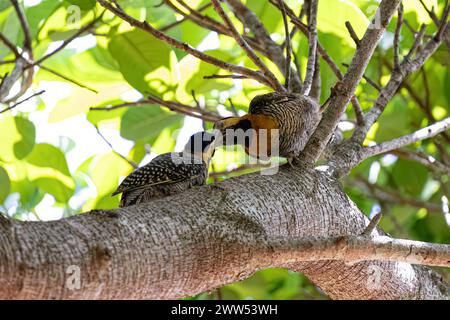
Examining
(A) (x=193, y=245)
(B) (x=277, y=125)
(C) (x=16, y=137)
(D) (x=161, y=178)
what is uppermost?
(C) (x=16, y=137)

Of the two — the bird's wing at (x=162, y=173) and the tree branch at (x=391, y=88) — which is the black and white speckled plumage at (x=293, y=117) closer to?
the tree branch at (x=391, y=88)

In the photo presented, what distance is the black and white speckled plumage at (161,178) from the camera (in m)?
2.96

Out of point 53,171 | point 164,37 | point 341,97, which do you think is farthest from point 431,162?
point 53,171

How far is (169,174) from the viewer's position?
10.3 ft

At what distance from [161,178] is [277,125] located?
0.61 metres

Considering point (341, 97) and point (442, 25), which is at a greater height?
point (442, 25)

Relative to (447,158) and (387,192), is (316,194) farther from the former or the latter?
(387,192)

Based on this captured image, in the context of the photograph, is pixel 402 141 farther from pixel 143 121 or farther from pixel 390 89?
pixel 143 121

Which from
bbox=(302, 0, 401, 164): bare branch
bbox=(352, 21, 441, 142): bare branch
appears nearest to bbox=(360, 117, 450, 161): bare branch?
bbox=(352, 21, 441, 142): bare branch

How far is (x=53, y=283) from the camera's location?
147cm

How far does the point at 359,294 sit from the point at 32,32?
2476 mm

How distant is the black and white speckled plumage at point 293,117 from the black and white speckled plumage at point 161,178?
476 mm

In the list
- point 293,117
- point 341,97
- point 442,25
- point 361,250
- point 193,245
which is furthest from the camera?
point 442,25
